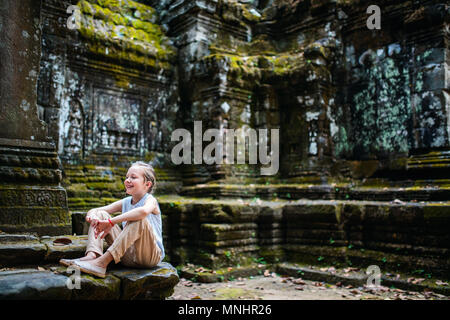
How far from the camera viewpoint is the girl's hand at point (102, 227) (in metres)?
2.92

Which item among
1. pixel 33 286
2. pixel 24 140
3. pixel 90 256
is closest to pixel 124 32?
pixel 24 140

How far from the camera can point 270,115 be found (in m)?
8.04

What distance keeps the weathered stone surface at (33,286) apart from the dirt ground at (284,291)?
89.9 inches

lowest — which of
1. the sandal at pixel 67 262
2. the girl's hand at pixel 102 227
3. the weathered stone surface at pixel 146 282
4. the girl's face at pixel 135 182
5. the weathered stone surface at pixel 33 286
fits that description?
the weathered stone surface at pixel 146 282

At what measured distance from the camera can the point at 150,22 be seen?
855cm

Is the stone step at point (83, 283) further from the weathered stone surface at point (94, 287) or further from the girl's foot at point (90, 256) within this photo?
the girl's foot at point (90, 256)

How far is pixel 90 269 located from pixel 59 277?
221 millimetres

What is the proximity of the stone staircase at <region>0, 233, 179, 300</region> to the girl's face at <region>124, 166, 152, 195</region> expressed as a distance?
63 centimetres

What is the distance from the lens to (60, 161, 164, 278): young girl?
2.89 m

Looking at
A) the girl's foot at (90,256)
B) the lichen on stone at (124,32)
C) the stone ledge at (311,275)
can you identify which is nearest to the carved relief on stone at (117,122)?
the lichen on stone at (124,32)

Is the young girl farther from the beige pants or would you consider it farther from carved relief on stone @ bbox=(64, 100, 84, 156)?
carved relief on stone @ bbox=(64, 100, 84, 156)

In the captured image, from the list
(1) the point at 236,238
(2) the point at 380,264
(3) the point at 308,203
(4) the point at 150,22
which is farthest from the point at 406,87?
(4) the point at 150,22

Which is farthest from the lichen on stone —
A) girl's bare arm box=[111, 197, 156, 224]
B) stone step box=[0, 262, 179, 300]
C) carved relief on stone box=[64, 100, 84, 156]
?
stone step box=[0, 262, 179, 300]

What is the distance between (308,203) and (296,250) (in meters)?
0.80
